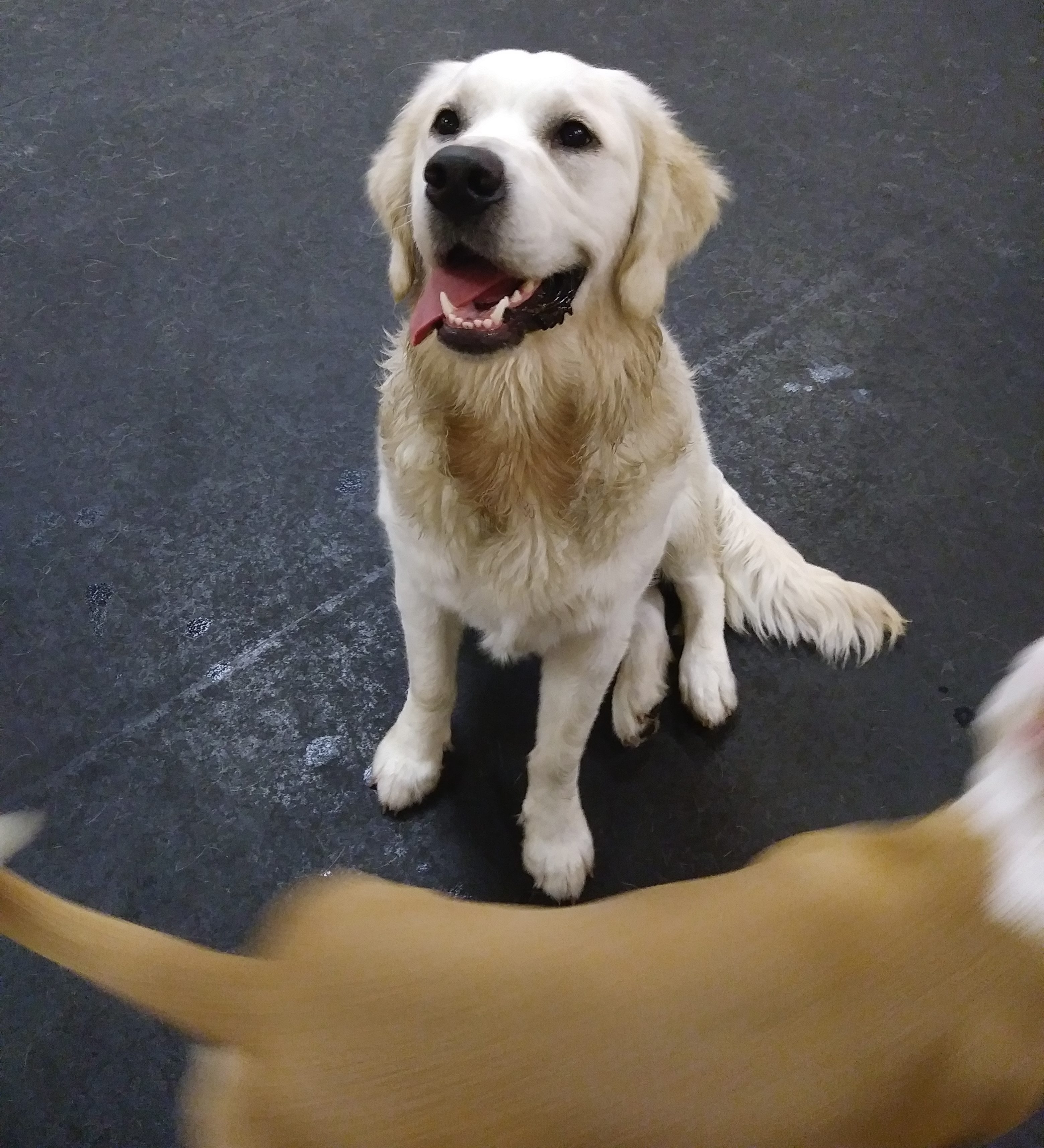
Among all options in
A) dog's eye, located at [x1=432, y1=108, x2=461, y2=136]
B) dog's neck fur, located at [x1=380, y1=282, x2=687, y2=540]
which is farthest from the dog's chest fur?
dog's eye, located at [x1=432, y1=108, x2=461, y2=136]

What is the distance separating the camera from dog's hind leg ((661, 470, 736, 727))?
149 cm

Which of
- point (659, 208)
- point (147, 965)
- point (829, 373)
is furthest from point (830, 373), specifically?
point (147, 965)

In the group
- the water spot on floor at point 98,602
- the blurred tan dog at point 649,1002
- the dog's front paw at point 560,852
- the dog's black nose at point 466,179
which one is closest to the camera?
the blurred tan dog at point 649,1002

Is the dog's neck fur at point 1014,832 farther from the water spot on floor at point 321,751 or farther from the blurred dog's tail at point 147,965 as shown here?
the water spot on floor at point 321,751

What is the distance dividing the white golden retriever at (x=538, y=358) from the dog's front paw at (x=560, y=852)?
0.20 m

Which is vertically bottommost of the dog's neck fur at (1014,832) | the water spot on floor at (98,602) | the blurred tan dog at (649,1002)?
the water spot on floor at (98,602)

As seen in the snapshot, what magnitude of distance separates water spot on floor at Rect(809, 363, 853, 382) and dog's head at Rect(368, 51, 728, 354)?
878 mm

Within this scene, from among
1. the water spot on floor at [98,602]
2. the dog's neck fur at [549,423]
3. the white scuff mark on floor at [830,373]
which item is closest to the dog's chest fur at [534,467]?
the dog's neck fur at [549,423]

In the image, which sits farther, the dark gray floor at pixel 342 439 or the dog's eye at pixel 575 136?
the dark gray floor at pixel 342 439

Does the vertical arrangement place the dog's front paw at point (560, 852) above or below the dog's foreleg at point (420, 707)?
below

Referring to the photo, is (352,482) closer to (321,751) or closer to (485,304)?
(321,751)

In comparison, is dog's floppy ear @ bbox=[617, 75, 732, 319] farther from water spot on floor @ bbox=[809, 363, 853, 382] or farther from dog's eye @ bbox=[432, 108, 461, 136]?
water spot on floor @ bbox=[809, 363, 853, 382]

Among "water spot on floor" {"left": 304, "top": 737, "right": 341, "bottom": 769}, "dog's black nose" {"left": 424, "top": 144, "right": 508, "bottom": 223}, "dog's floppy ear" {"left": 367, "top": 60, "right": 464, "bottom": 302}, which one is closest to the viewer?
"dog's black nose" {"left": 424, "top": 144, "right": 508, "bottom": 223}

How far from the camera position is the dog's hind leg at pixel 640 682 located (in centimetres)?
151
